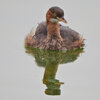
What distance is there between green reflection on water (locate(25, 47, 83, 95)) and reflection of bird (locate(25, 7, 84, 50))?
0.13m

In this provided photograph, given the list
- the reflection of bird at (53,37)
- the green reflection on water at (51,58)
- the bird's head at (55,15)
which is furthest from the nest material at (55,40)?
the bird's head at (55,15)

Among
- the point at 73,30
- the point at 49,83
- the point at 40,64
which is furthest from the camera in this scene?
the point at 73,30

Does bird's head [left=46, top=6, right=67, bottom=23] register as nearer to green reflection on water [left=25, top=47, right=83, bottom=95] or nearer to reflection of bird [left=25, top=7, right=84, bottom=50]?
reflection of bird [left=25, top=7, right=84, bottom=50]

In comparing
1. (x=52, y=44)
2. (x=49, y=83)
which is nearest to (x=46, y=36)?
(x=52, y=44)

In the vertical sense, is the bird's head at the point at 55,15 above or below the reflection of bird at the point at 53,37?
above

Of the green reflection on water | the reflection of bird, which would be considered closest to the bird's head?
the reflection of bird

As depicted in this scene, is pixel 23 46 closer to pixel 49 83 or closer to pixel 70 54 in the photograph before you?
pixel 70 54

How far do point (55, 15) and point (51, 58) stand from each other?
967 millimetres

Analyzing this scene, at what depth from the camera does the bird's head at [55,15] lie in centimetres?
1720

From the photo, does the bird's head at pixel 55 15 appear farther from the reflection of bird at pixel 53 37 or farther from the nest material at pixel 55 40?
the nest material at pixel 55 40

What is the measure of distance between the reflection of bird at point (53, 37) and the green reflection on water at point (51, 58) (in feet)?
0.43

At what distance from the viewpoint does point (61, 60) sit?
17391 mm

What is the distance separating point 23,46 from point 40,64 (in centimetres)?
116

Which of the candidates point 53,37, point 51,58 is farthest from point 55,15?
point 51,58
